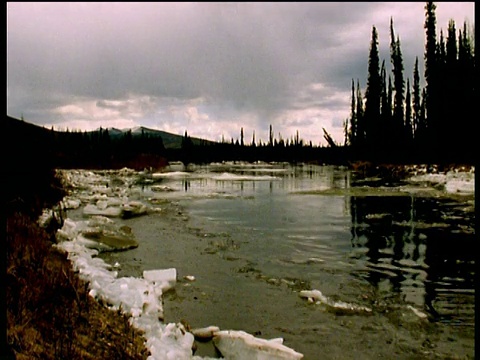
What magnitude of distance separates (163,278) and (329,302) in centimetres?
289

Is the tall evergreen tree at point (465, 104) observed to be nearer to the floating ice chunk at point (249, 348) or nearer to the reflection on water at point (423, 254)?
the reflection on water at point (423, 254)

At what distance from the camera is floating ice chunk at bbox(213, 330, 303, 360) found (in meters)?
4.26

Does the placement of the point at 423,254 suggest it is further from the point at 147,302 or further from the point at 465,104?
the point at 465,104

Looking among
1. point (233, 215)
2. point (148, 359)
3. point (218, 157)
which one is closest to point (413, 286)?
point (148, 359)

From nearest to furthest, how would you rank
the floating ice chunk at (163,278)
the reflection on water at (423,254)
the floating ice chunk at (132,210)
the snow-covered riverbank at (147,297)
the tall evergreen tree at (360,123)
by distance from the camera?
the snow-covered riverbank at (147,297), the reflection on water at (423,254), the floating ice chunk at (163,278), the floating ice chunk at (132,210), the tall evergreen tree at (360,123)

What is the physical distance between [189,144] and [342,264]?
375ft

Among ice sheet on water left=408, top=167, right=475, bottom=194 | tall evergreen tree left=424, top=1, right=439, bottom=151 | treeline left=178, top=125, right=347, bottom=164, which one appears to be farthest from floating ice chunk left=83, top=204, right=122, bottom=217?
treeline left=178, top=125, right=347, bottom=164

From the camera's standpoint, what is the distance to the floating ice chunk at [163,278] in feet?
22.5

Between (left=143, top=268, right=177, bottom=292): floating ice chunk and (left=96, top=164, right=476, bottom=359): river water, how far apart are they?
182mm

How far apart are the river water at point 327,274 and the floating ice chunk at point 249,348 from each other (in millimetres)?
253

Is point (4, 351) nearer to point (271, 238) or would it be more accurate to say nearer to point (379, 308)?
point (379, 308)

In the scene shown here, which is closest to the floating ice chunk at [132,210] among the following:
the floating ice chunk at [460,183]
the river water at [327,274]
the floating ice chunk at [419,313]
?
the river water at [327,274]

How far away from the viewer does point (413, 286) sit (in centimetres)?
693

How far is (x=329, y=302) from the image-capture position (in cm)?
625
